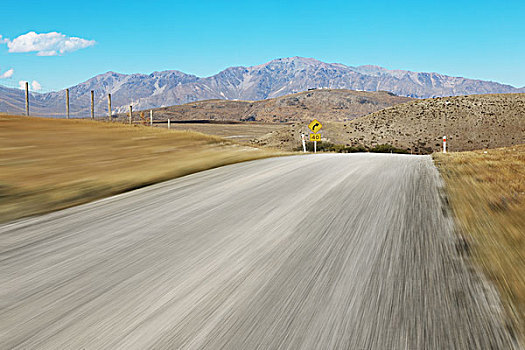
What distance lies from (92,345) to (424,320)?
2.26 m

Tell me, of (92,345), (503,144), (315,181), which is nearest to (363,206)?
A: (315,181)

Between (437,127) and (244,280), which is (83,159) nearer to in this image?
(244,280)

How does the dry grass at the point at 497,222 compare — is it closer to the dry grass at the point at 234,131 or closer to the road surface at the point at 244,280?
the road surface at the point at 244,280

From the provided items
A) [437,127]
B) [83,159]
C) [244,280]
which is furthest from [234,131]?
[244,280]

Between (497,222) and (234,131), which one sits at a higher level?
(234,131)

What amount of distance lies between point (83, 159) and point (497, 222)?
11117 mm

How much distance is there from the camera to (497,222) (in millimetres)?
5691

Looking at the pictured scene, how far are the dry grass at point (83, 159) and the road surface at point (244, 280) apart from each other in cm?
164

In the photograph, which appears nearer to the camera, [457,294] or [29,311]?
[29,311]

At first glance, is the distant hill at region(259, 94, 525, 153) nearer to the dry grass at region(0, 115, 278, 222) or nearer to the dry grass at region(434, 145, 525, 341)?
the dry grass at region(0, 115, 278, 222)

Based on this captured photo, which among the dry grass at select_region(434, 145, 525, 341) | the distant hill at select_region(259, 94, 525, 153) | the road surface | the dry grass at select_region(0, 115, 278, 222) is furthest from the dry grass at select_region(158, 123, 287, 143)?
the road surface

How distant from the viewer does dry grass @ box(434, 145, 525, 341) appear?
3482 mm

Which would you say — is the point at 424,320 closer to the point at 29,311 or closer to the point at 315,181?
the point at 29,311

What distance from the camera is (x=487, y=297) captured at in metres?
3.26
